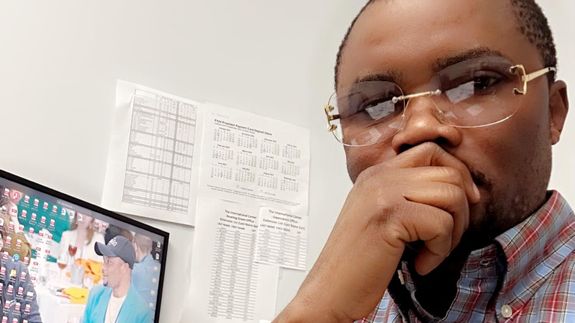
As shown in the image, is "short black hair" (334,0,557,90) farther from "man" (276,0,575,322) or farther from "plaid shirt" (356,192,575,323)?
"plaid shirt" (356,192,575,323)

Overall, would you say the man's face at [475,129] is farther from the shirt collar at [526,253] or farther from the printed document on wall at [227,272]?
the printed document on wall at [227,272]

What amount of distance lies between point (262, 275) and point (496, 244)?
0.93m

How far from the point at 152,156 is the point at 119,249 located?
236 millimetres

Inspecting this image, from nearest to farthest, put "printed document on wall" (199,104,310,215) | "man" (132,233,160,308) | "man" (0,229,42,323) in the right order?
"man" (0,229,42,323) < "man" (132,233,160,308) < "printed document on wall" (199,104,310,215)

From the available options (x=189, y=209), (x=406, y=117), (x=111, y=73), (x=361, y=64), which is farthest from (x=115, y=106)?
(x=406, y=117)

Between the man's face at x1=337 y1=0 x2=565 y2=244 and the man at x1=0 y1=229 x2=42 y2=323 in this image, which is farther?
the man at x1=0 y1=229 x2=42 y2=323

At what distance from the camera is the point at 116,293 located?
1304mm

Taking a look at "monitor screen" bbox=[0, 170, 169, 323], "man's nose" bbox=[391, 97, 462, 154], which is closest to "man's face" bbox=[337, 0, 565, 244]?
"man's nose" bbox=[391, 97, 462, 154]

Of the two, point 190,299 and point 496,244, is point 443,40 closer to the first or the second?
point 496,244

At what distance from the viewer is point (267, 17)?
171 cm

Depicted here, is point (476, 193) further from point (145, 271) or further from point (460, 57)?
point (145, 271)

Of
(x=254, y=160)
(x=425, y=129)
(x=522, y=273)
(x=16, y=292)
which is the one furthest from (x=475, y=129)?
(x=254, y=160)

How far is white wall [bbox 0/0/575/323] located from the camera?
131cm

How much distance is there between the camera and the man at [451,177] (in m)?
0.60
